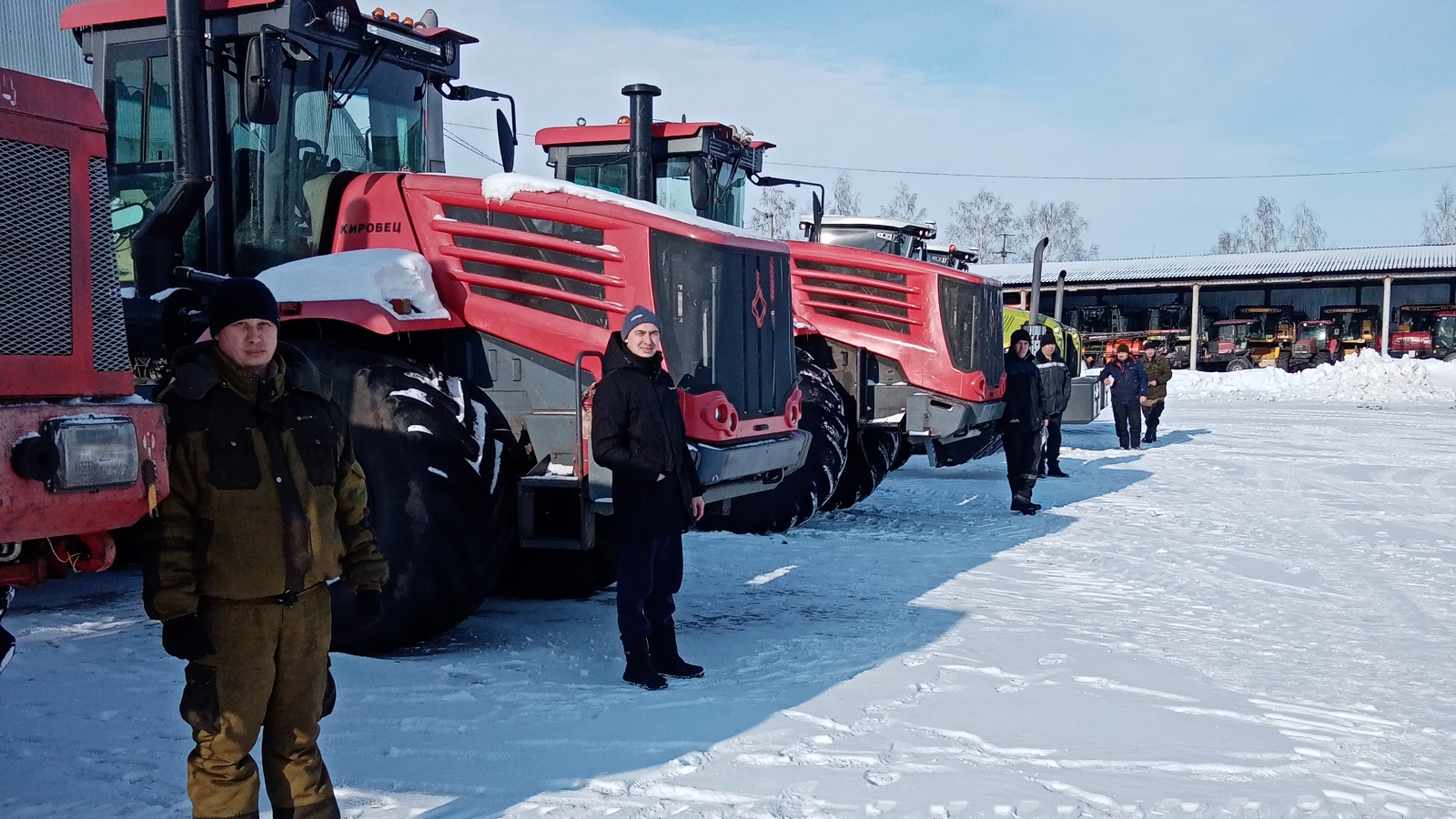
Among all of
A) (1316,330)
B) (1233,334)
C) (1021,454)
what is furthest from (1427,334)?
(1021,454)

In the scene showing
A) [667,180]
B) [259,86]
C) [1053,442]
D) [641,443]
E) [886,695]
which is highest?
[667,180]

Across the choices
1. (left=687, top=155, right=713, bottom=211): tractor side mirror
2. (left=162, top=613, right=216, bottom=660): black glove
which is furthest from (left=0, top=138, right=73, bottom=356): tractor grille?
(left=687, top=155, right=713, bottom=211): tractor side mirror

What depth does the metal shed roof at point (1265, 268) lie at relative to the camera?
39.0 m

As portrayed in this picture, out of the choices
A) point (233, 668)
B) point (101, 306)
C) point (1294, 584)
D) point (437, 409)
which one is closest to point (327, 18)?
point (437, 409)

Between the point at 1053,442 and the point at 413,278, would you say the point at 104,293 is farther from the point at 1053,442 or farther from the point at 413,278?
the point at 1053,442

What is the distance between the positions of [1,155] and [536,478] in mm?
2652

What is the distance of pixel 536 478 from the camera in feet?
16.6

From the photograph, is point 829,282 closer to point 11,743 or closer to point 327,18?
point 327,18

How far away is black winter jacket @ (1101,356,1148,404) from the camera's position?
1611 cm

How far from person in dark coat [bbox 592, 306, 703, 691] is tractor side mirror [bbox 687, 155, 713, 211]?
155 inches

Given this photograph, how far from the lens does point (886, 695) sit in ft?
15.5

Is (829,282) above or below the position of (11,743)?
above

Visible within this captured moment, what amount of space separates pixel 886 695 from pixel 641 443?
140 centimetres

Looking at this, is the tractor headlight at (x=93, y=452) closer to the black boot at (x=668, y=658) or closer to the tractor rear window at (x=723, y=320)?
the black boot at (x=668, y=658)
